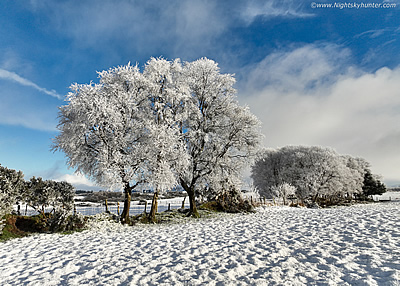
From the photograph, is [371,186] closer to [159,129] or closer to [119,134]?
[159,129]

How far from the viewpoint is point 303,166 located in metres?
44.7

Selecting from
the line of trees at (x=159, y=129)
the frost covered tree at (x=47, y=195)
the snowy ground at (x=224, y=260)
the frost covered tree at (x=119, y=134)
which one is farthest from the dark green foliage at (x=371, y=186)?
the frost covered tree at (x=47, y=195)

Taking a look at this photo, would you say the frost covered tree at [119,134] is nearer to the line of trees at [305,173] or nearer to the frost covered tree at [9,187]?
the frost covered tree at [9,187]

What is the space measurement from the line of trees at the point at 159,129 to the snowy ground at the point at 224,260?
6.33m

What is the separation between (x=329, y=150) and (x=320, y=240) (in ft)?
145

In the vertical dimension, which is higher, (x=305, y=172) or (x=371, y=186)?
(x=305, y=172)

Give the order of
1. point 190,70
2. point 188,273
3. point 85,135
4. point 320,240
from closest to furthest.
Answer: point 188,273
point 320,240
point 85,135
point 190,70

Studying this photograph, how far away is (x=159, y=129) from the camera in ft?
51.2

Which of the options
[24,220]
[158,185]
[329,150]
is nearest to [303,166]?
[329,150]

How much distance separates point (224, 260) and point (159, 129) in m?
10.8

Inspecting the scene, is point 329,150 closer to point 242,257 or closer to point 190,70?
point 190,70

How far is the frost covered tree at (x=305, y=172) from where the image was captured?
4147cm

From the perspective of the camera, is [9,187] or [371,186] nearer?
[9,187]

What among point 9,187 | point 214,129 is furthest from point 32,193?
point 214,129
